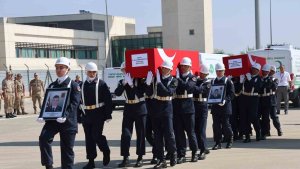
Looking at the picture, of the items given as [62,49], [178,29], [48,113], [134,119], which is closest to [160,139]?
[134,119]

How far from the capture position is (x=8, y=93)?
24.1m

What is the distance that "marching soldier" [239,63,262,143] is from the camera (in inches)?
546

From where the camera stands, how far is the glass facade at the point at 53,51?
210 feet

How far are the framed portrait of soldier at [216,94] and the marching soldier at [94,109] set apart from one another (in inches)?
124

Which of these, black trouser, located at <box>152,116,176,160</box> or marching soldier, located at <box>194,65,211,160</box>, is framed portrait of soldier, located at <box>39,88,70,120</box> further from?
marching soldier, located at <box>194,65,211,160</box>

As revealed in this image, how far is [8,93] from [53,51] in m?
46.1

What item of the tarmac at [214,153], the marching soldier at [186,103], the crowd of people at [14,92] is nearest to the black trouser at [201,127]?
the tarmac at [214,153]

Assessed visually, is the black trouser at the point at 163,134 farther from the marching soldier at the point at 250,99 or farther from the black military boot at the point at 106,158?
the marching soldier at the point at 250,99

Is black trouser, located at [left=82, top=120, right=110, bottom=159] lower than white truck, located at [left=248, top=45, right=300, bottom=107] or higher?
lower

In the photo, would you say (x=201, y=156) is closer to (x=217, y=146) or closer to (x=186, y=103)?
(x=186, y=103)

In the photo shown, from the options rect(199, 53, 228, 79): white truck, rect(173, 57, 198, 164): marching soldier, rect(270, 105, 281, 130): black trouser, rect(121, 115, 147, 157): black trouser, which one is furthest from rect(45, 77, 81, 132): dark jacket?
rect(199, 53, 228, 79): white truck

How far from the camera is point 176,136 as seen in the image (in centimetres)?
1101

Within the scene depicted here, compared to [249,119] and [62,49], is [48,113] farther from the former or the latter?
[62,49]

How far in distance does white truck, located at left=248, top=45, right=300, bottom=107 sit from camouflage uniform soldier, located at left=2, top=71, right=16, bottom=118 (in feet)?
36.7
